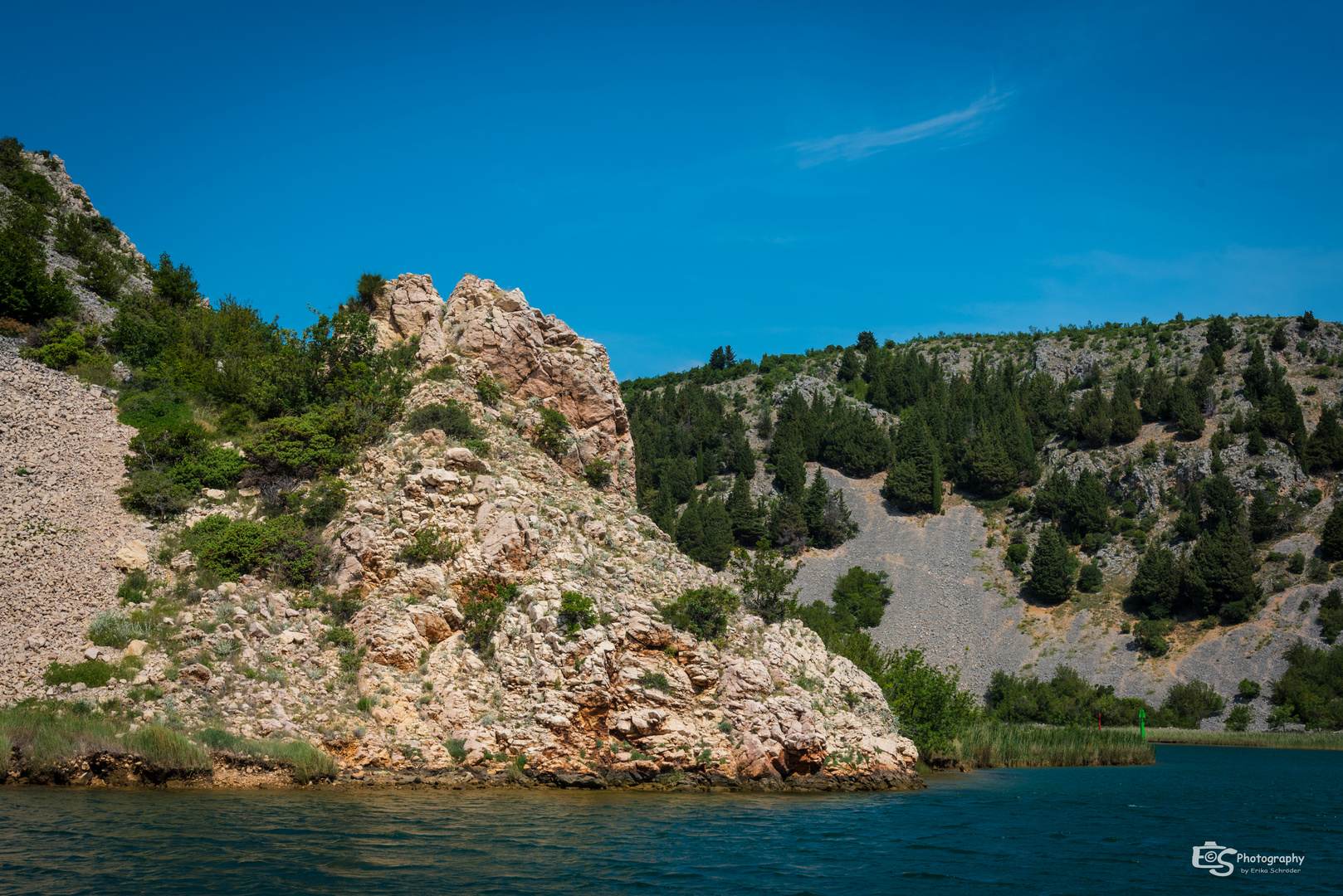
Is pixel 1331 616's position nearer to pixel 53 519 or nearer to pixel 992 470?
pixel 992 470

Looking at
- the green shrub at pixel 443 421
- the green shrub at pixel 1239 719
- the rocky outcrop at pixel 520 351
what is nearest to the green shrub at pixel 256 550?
the green shrub at pixel 443 421

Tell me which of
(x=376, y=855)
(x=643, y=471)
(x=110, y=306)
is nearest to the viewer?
(x=376, y=855)

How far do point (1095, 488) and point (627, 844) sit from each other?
318 feet

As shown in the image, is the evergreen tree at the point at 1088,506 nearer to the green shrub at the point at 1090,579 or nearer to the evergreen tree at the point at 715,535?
the green shrub at the point at 1090,579

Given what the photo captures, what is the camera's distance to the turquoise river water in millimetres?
16438

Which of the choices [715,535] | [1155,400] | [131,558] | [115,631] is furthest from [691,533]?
[115,631]

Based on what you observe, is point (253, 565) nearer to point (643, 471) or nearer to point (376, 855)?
point (376, 855)

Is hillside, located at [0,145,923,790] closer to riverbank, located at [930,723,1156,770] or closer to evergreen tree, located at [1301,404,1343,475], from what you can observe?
riverbank, located at [930,723,1156,770]

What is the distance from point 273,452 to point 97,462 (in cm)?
671

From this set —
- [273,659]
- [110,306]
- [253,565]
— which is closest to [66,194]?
[110,306]

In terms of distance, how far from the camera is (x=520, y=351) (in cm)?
4528

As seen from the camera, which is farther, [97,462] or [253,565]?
[97,462]

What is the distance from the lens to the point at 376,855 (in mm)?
18000

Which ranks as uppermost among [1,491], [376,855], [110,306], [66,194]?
[66,194]
